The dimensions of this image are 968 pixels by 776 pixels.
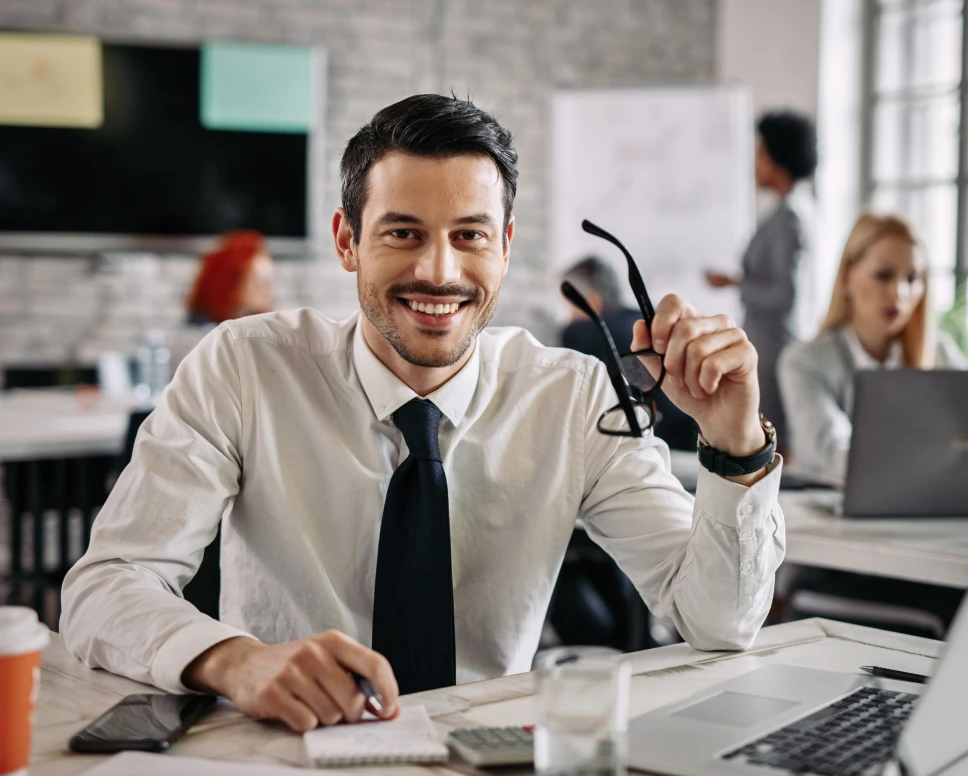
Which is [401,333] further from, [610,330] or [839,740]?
[610,330]

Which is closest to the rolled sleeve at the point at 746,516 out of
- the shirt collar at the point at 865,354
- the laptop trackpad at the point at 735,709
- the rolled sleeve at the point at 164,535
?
the laptop trackpad at the point at 735,709

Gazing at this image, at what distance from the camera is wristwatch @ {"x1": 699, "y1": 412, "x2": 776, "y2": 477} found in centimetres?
125

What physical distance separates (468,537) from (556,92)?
4289 millimetres

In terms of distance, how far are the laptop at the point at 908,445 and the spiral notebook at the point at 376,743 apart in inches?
43.2

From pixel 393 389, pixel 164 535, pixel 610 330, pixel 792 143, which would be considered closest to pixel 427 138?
pixel 393 389

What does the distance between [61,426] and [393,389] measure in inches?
64.4

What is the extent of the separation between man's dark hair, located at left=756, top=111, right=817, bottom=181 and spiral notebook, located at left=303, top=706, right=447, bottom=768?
11.6 ft

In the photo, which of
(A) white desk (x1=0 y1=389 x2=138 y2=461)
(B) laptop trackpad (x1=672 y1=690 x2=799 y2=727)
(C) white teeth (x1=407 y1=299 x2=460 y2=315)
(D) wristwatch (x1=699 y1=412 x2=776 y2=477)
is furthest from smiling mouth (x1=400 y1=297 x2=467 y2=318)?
(A) white desk (x1=0 y1=389 x2=138 y2=461)

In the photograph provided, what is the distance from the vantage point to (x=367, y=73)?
5.12m

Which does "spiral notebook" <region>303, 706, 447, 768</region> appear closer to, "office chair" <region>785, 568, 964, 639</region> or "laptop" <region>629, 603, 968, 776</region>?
"laptop" <region>629, 603, 968, 776</region>

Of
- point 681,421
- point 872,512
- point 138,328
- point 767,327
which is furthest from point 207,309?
point 872,512

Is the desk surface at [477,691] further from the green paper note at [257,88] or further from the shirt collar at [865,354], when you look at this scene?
the green paper note at [257,88]

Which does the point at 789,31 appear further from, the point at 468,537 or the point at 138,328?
the point at 468,537

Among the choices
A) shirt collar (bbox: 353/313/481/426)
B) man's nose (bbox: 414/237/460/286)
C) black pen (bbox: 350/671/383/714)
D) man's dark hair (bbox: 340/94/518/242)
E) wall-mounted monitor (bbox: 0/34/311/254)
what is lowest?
black pen (bbox: 350/671/383/714)
